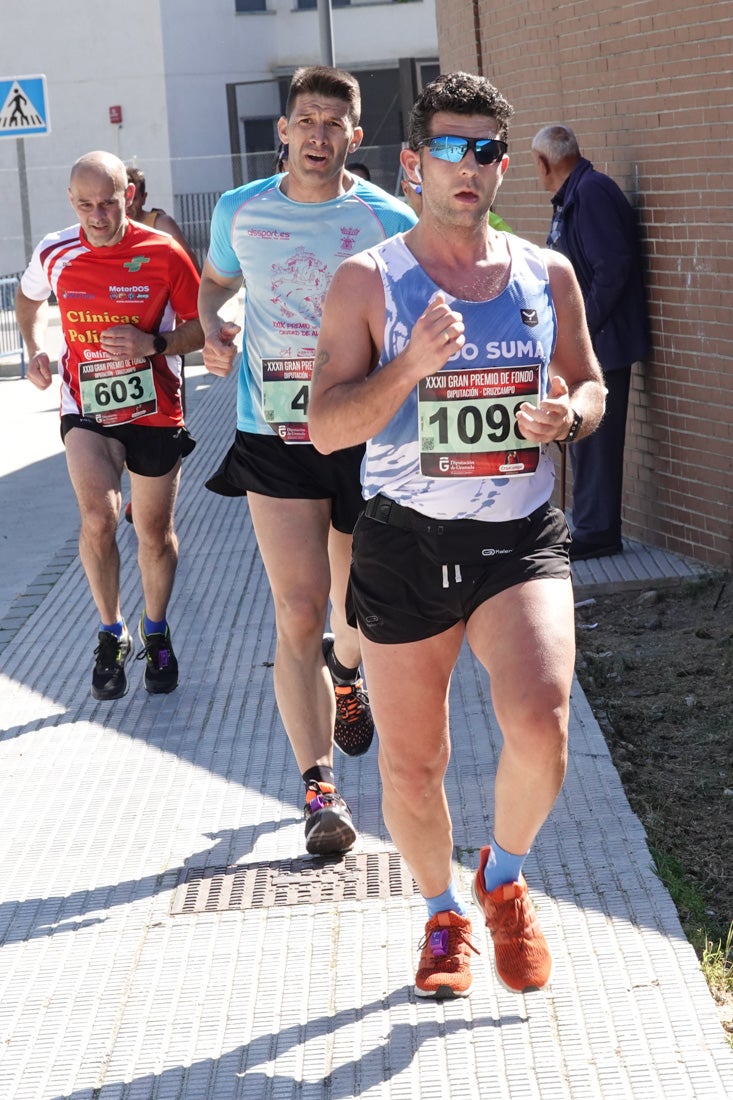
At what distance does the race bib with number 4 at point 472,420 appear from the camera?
3559mm

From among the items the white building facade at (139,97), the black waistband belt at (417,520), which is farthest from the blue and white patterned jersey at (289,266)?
the white building facade at (139,97)

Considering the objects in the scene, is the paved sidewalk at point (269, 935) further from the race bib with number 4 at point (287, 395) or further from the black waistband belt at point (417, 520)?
the race bib with number 4 at point (287, 395)

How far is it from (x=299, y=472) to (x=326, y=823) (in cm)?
107

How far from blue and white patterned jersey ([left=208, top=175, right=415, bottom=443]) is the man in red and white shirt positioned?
1503mm

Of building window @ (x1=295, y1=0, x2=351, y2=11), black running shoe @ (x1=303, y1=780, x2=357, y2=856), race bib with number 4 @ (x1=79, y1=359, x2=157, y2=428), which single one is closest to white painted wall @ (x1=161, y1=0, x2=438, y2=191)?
building window @ (x1=295, y1=0, x2=351, y2=11)

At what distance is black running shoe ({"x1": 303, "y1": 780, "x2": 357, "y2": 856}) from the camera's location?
15.4 ft

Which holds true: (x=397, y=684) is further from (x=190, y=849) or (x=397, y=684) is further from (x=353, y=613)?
(x=190, y=849)

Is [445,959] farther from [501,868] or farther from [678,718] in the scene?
[678,718]

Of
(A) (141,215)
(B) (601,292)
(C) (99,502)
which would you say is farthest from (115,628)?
(A) (141,215)

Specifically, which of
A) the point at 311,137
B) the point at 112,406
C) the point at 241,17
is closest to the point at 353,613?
the point at 311,137

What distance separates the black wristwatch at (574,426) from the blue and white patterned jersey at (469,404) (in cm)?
9

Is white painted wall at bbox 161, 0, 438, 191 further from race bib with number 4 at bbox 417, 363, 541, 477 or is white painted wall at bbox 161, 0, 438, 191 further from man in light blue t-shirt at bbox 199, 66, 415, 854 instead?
race bib with number 4 at bbox 417, 363, 541, 477

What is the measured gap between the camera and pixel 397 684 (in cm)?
364

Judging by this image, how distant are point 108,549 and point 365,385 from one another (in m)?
3.32
